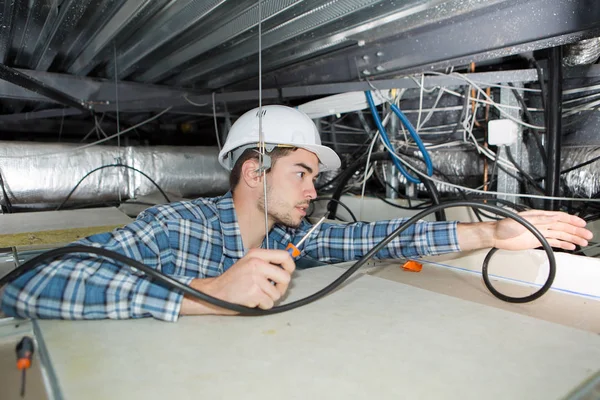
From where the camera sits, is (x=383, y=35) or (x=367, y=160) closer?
(x=383, y=35)

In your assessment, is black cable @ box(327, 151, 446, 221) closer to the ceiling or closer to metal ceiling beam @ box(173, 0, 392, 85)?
the ceiling

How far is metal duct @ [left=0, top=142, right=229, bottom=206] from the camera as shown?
1.75 meters

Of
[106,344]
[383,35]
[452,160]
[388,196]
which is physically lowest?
[106,344]

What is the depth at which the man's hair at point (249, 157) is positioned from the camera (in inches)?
36.7

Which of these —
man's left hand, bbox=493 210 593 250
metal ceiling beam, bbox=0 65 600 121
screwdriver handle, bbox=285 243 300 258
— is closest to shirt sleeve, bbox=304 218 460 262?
man's left hand, bbox=493 210 593 250

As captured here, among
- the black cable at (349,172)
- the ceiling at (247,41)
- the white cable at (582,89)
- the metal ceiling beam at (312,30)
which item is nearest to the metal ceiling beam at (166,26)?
the ceiling at (247,41)

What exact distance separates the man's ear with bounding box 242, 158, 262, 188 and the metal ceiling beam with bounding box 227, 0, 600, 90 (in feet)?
1.95

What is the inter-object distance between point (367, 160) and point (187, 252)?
889mm

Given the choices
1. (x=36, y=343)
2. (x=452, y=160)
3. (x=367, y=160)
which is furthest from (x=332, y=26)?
(x=36, y=343)

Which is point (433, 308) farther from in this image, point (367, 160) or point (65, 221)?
Answer: point (65, 221)

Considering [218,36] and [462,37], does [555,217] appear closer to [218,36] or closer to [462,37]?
[462,37]

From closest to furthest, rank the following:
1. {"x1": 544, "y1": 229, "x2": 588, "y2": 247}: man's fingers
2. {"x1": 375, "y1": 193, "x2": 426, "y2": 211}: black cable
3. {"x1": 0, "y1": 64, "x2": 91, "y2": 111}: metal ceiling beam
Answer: {"x1": 544, "y1": 229, "x2": 588, "y2": 247}: man's fingers → {"x1": 0, "y1": 64, "x2": 91, "y2": 111}: metal ceiling beam → {"x1": 375, "y1": 193, "x2": 426, "y2": 211}: black cable

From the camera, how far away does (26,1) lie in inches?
42.7

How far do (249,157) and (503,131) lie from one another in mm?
803
